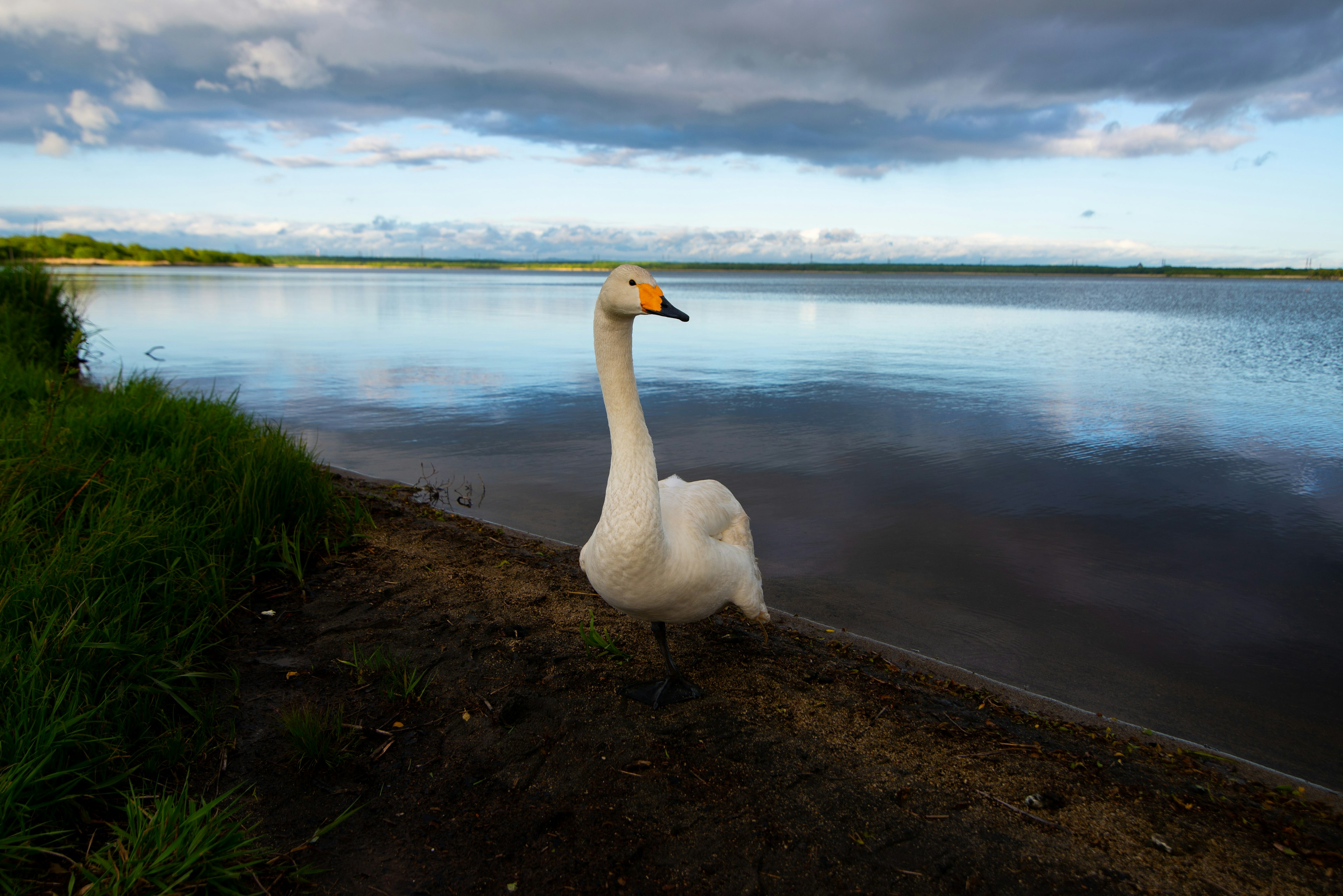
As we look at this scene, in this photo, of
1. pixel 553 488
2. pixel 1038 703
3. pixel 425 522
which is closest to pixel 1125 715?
pixel 1038 703

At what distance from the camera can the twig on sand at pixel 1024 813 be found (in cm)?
292

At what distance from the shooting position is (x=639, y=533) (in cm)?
351

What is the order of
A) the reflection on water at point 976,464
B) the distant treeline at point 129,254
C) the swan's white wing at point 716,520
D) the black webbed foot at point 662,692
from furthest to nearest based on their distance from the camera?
the distant treeline at point 129,254, the reflection on water at point 976,464, the swan's white wing at point 716,520, the black webbed foot at point 662,692

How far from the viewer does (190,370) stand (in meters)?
15.7

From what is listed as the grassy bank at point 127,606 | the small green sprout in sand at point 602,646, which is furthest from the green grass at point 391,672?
the small green sprout in sand at point 602,646

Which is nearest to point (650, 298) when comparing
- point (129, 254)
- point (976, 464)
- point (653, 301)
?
point (653, 301)

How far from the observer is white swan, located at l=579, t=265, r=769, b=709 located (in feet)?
11.6

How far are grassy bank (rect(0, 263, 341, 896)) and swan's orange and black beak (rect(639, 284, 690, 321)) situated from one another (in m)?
2.71

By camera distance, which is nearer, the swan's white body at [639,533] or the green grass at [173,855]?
the green grass at [173,855]

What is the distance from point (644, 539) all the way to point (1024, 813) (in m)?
2.01

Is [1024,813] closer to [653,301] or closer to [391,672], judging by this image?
[653,301]

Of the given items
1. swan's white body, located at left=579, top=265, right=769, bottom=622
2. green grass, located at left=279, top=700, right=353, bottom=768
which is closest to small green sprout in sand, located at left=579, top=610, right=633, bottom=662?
swan's white body, located at left=579, top=265, right=769, bottom=622

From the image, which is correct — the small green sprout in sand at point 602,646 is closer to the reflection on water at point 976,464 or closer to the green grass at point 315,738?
the green grass at point 315,738

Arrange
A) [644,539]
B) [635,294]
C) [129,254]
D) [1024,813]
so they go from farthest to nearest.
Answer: [129,254]
[635,294]
[644,539]
[1024,813]
